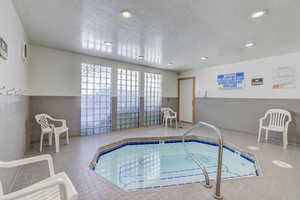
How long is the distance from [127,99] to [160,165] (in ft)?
9.03

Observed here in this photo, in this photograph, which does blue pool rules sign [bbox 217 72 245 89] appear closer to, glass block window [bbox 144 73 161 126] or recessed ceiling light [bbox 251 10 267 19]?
glass block window [bbox 144 73 161 126]

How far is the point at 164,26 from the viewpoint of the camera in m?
2.47

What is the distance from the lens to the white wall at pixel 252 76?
3885 mm

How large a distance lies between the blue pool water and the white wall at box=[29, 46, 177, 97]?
2184mm

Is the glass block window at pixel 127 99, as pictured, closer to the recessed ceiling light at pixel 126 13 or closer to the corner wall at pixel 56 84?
the corner wall at pixel 56 84

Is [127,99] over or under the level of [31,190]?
over

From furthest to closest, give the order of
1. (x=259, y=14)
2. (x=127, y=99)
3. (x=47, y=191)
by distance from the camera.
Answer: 1. (x=127, y=99)
2. (x=259, y=14)
3. (x=47, y=191)

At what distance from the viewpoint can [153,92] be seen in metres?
6.00

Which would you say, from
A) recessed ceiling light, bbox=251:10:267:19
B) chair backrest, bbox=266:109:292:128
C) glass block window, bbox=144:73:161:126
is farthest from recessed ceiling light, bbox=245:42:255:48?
glass block window, bbox=144:73:161:126

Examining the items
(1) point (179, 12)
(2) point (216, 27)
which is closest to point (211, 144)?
(2) point (216, 27)

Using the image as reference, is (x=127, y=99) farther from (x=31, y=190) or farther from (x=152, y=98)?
(x=31, y=190)

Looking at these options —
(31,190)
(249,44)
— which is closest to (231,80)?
(249,44)

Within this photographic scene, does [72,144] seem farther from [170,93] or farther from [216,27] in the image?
[170,93]

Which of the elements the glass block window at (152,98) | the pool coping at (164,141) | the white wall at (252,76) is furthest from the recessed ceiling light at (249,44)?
the glass block window at (152,98)
